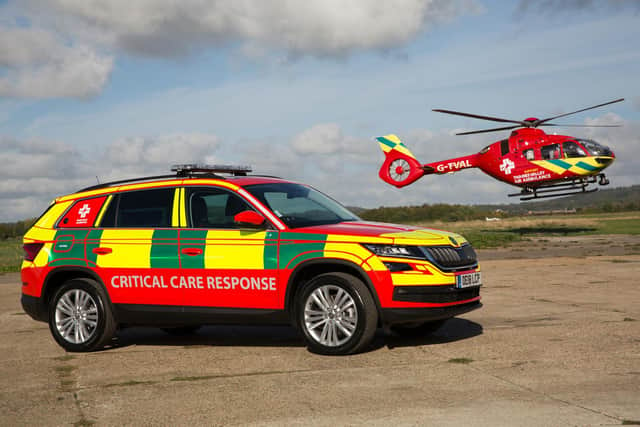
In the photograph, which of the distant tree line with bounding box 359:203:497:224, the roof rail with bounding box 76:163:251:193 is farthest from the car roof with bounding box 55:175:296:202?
the distant tree line with bounding box 359:203:497:224

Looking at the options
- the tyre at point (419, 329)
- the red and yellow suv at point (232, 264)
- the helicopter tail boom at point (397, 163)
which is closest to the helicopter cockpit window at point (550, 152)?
the helicopter tail boom at point (397, 163)

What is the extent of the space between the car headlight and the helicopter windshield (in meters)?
30.8

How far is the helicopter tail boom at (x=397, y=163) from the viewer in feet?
150

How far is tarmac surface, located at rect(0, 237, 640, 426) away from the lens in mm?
4930

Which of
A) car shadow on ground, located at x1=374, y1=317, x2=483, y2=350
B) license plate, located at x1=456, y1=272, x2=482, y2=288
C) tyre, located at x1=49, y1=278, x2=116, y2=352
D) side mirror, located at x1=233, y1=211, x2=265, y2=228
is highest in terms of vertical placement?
side mirror, located at x1=233, y1=211, x2=265, y2=228

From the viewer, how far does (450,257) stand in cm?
725

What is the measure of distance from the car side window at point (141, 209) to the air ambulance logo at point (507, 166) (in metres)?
31.4

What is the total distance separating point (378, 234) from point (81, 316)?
361 centimetres

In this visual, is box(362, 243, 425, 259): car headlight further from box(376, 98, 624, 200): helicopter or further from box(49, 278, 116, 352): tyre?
box(376, 98, 624, 200): helicopter

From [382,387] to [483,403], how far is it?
0.91 metres

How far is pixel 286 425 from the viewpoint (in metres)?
4.69

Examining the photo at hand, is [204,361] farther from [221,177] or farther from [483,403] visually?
[483,403]

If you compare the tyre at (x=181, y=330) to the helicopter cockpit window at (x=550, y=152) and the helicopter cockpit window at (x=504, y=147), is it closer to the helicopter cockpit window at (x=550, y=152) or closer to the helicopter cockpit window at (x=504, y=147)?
the helicopter cockpit window at (x=550, y=152)

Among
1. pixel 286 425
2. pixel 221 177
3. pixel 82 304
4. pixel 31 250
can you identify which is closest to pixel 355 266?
pixel 221 177
